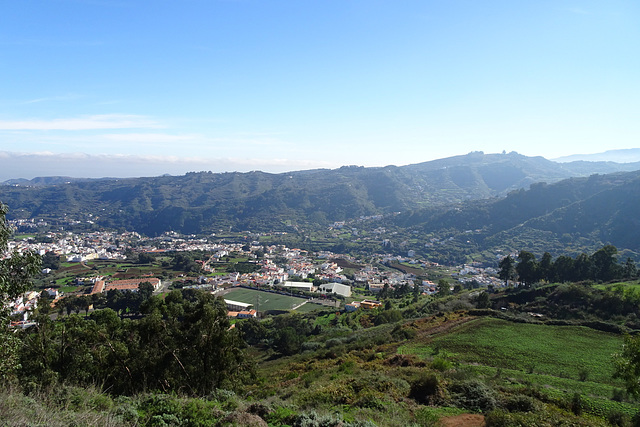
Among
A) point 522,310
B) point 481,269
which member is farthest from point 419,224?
point 522,310

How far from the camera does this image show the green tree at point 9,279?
5.47m

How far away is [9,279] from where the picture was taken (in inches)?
219

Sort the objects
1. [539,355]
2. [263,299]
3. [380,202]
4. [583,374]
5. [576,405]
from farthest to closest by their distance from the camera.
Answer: [380,202]
[263,299]
[539,355]
[583,374]
[576,405]

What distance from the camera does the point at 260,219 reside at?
130 meters

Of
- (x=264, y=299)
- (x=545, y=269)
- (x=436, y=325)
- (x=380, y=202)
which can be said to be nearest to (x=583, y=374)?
(x=436, y=325)

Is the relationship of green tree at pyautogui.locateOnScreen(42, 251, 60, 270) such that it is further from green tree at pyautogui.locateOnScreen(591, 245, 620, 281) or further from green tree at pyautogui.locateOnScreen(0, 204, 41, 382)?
green tree at pyautogui.locateOnScreen(591, 245, 620, 281)

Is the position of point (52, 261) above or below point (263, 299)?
above

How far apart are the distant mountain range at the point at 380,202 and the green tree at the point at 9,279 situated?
86637mm

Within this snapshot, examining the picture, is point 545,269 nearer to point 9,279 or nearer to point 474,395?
point 474,395

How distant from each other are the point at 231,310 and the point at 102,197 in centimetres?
14684

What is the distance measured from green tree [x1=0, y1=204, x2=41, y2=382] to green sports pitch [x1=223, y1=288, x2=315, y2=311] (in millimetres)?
35818

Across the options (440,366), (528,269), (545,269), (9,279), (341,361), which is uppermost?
(9,279)

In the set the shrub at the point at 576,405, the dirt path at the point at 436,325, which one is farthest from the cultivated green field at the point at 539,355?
the dirt path at the point at 436,325

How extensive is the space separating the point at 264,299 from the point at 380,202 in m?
111
